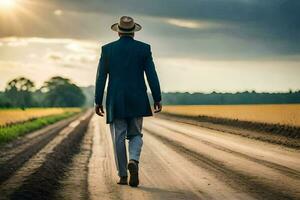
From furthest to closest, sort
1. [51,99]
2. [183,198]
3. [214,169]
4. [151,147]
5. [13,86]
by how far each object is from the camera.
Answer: [51,99], [13,86], [151,147], [214,169], [183,198]

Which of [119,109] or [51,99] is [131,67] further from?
[51,99]

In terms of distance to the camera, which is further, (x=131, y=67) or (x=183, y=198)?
(x=131, y=67)

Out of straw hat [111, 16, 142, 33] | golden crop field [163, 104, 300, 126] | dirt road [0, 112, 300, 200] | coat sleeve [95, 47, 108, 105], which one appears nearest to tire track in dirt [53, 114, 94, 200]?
dirt road [0, 112, 300, 200]

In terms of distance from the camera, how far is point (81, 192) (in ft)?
24.0

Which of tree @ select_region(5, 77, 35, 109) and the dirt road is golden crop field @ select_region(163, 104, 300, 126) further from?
tree @ select_region(5, 77, 35, 109)

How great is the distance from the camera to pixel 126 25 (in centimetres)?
802

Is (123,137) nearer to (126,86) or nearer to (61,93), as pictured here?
(126,86)

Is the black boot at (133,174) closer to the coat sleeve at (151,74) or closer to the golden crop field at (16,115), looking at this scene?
the coat sleeve at (151,74)

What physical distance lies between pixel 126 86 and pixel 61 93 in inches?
6001

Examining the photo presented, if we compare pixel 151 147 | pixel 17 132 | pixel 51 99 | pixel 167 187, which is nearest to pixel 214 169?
pixel 167 187

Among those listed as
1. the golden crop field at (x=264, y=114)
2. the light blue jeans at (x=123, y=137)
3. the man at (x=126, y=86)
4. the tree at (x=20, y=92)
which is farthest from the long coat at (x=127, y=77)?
the tree at (x=20, y=92)

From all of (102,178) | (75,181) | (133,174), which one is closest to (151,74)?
(133,174)

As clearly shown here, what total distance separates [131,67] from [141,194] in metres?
1.94

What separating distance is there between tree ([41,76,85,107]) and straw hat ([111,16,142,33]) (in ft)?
480
